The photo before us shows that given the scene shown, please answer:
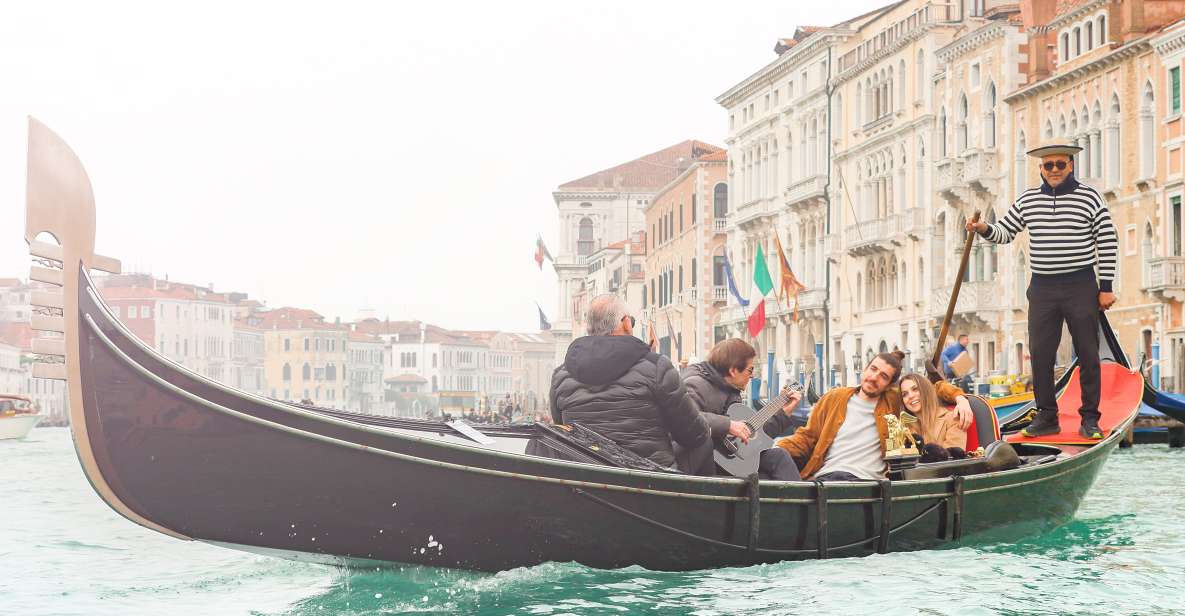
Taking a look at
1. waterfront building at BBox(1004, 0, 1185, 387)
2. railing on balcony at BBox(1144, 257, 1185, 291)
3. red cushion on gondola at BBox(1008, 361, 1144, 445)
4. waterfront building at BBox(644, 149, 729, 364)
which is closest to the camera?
red cushion on gondola at BBox(1008, 361, 1144, 445)

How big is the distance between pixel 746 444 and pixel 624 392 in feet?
2.74

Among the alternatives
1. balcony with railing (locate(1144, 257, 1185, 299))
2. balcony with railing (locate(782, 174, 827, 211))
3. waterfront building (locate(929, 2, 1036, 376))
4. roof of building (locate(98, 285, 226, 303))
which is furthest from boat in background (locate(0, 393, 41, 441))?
roof of building (locate(98, 285, 226, 303))

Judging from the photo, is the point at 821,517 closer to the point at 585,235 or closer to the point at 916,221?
the point at 916,221

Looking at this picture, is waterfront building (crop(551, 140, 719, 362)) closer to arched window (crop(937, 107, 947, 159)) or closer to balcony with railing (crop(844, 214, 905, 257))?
balcony with railing (crop(844, 214, 905, 257))

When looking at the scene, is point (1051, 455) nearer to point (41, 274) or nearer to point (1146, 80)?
point (41, 274)

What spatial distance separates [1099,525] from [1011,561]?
1830mm

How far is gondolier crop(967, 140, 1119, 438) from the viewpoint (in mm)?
8117

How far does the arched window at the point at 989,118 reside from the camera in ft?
96.1

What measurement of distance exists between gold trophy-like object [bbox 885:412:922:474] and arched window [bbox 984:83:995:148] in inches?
906

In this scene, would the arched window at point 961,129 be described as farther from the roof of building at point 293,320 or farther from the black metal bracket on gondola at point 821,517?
the roof of building at point 293,320

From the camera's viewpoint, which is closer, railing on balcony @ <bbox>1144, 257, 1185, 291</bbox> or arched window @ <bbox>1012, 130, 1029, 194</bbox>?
railing on balcony @ <bbox>1144, 257, 1185, 291</bbox>

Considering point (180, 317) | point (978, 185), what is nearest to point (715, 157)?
point (978, 185)

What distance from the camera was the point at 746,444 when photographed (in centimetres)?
678

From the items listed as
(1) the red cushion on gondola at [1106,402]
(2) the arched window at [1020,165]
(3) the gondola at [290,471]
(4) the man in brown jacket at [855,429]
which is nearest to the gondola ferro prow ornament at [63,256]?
(3) the gondola at [290,471]
